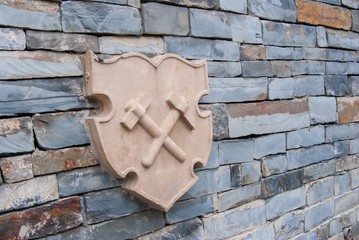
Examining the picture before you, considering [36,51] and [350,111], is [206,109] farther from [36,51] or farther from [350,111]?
[350,111]

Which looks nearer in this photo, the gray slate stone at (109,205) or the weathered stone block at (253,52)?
the gray slate stone at (109,205)

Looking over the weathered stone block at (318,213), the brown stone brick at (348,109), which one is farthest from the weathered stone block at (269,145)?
the brown stone brick at (348,109)

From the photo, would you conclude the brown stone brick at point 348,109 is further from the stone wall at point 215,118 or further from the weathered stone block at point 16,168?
the weathered stone block at point 16,168

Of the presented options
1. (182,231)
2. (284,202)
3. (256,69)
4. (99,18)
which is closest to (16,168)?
(99,18)

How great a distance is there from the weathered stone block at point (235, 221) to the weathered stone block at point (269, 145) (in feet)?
0.87

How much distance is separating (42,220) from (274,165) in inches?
51.6

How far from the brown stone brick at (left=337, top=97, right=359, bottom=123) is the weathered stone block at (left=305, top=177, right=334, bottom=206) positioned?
409 mm

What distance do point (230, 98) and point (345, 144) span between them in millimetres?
1157

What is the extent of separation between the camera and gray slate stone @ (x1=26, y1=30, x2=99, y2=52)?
4.72 feet

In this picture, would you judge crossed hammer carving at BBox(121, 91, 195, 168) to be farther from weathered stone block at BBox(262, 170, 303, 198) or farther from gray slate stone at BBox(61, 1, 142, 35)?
weathered stone block at BBox(262, 170, 303, 198)

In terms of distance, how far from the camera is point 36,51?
56.9 inches

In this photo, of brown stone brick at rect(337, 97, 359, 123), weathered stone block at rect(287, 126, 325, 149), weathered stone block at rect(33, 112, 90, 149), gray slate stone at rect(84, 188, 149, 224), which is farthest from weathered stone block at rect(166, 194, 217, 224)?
brown stone brick at rect(337, 97, 359, 123)

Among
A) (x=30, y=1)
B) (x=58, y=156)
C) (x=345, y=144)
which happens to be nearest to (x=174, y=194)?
(x=58, y=156)

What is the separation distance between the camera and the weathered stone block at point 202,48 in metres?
1.84
